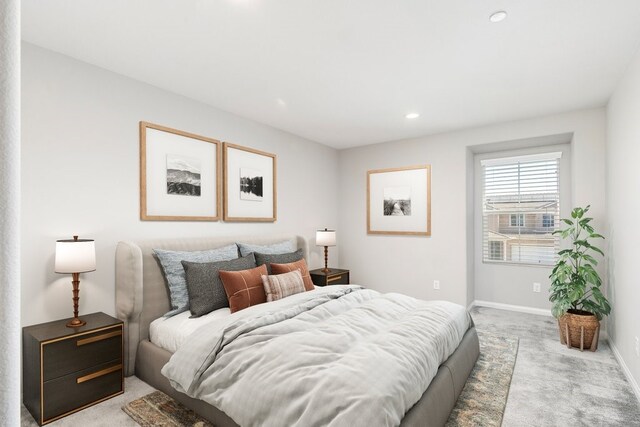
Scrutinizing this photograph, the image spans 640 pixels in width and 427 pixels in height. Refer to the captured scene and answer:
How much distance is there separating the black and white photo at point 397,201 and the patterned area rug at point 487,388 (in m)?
2.20

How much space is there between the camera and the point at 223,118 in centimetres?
390

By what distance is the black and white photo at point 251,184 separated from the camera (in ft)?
13.5

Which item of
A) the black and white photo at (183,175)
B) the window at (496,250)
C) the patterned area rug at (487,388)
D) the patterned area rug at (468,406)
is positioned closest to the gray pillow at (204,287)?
the patterned area rug at (468,406)

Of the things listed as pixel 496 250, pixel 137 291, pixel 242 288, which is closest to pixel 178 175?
pixel 137 291

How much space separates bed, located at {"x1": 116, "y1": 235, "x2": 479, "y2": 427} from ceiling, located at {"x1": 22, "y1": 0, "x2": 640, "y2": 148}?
5.04ft

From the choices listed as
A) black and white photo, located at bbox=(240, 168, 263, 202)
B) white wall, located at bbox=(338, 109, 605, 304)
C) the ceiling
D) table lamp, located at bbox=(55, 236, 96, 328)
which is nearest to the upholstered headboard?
table lamp, located at bbox=(55, 236, 96, 328)

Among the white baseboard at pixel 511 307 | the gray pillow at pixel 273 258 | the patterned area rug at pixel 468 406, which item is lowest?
the white baseboard at pixel 511 307

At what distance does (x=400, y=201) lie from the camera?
5.28 m

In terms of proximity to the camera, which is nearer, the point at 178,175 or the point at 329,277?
the point at 178,175

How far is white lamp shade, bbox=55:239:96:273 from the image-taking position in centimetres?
238

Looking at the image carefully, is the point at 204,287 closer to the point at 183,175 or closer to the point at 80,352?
the point at 80,352

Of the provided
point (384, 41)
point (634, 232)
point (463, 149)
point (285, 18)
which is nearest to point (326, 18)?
point (285, 18)

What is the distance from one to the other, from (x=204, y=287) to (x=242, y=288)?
32 cm

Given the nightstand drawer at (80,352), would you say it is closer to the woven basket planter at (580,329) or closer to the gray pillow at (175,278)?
the gray pillow at (175,278)
